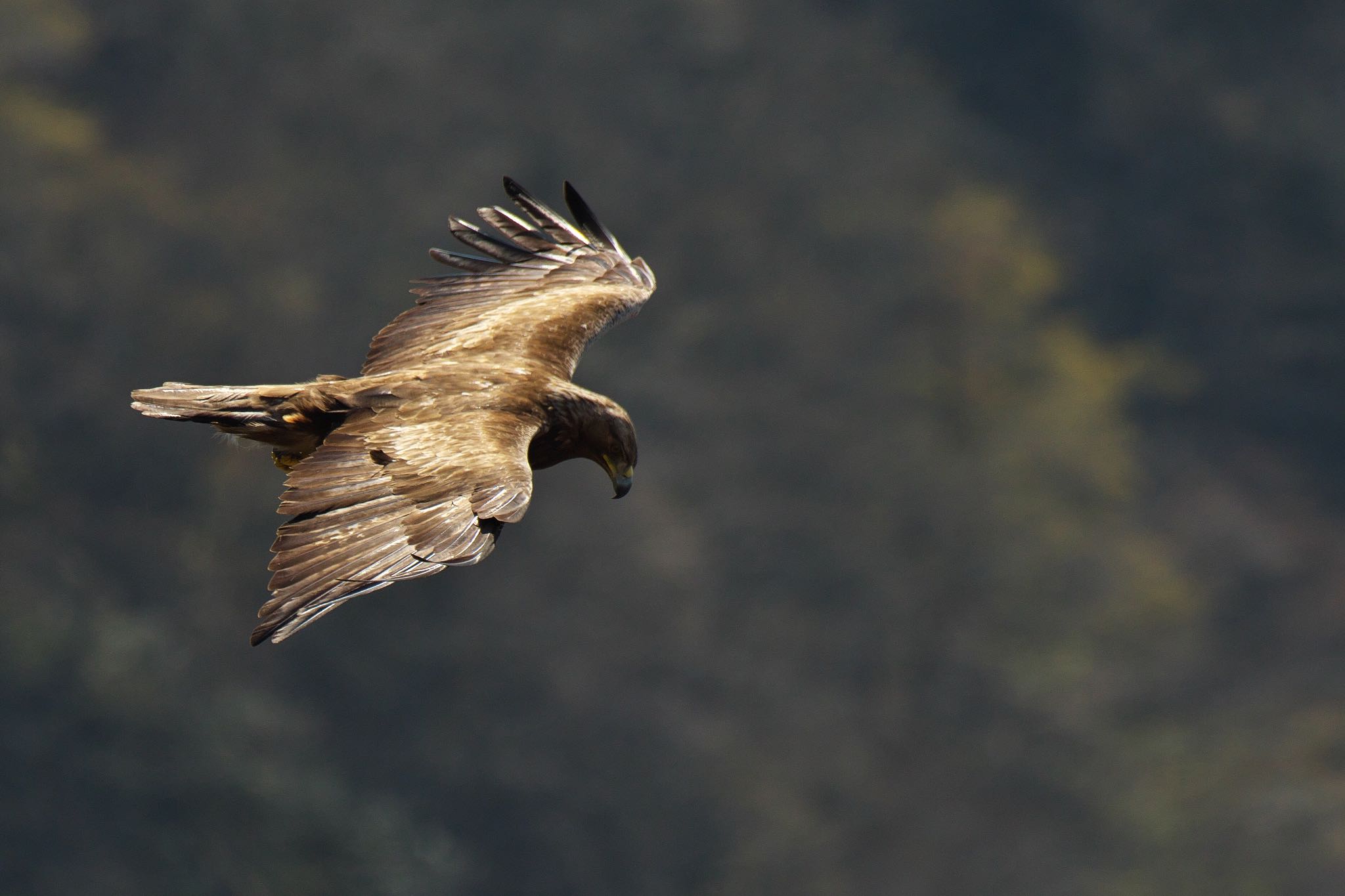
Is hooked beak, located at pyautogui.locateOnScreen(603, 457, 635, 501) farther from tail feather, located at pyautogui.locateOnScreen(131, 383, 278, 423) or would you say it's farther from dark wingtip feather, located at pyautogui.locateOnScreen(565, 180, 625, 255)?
dark wingtip feather, located at pyautogui.locateOnScreen(565, 180, 625, 255)

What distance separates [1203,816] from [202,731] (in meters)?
29.9

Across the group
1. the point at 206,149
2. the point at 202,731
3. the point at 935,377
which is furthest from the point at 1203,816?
the point at 206,149

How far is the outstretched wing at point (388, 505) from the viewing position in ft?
40.3

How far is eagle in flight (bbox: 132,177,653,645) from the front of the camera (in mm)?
12586

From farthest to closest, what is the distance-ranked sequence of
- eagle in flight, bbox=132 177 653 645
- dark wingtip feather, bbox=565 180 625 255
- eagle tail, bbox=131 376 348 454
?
1. dark wingtip feather, bbox=565 180 625 255
2. eagle tail, bbox=131 376 348 454
3. eagle in flight, bbox=132 177 653 645

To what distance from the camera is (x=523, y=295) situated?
1719 cm

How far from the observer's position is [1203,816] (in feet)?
170

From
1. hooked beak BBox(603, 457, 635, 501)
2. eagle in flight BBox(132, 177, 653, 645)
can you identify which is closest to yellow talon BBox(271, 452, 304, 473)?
eagle in flight BBox(132, 177, 653, 645)

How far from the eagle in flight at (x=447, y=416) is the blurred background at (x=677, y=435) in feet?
116

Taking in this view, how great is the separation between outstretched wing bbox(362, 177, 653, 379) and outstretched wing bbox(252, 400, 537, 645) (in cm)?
168

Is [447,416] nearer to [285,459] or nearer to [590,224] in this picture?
[285,459]

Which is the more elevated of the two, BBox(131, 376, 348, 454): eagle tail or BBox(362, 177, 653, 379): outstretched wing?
BBox(362, 177, 653, 379): outstretched wing

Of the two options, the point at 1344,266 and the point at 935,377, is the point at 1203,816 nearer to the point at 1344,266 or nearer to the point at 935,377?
the point at 935,377

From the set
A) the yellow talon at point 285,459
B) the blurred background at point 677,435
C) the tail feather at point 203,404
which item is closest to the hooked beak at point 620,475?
the yellow talon at point 285,459
